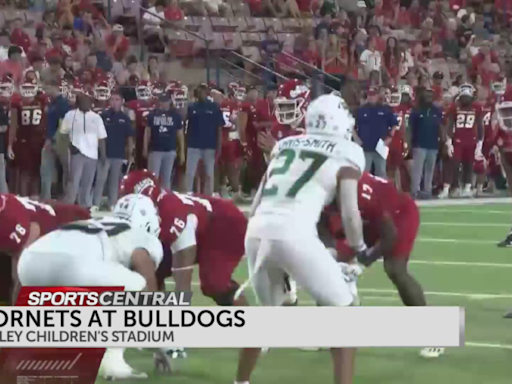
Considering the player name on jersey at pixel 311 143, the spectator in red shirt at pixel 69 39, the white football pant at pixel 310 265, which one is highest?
the player name on jersey at pixel 311 143

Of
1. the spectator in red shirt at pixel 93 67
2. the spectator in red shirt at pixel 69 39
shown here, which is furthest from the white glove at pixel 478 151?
the spectator in red shirt at pixel 69 39

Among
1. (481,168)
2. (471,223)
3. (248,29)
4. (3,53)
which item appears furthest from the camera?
(248,29)

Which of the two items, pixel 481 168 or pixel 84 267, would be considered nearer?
pixel 84 267

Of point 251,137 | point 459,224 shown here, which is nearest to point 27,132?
point 251,137

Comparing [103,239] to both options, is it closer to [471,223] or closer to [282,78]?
[471,223]

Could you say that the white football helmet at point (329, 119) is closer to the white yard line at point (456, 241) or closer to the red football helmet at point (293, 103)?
the red football helmet at point (293, 103)

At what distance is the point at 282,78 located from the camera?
20.8 meters

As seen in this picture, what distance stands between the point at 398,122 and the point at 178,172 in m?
3.16

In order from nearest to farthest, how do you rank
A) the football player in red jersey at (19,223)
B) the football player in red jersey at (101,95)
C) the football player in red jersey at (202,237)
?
1. the football player in red jersey at (19,223)
2. the football player in red jersey at (202,237)
3. the football player in red jersey at (101,95)

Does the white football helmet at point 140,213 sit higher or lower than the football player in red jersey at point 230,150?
higher

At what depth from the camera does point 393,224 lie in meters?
7.72

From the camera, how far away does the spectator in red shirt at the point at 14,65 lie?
1695 cm

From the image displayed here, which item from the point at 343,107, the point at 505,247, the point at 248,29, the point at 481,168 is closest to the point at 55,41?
the point at 248,29

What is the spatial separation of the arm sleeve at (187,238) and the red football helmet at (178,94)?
389 inches
